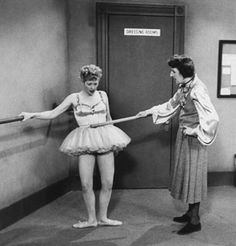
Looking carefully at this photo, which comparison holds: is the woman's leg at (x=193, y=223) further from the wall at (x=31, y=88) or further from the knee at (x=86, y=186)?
the wall at (x=31, y=88)

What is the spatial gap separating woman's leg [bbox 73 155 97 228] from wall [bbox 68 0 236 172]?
52.7 inches

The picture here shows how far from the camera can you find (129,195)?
4.54 m

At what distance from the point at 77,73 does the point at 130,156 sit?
3.77 feet

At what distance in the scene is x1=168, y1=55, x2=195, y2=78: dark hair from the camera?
335 cm

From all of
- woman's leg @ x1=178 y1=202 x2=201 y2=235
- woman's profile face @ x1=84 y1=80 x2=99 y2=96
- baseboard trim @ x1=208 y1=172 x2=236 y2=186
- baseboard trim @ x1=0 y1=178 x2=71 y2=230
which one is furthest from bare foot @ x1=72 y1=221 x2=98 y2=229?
baseboard trim @ x1=208 y1=172 x2=236 y2=186

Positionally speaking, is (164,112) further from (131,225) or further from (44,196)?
(44,196)

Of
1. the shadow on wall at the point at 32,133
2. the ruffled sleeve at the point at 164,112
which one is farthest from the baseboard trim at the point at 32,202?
the ruffled sleeve at the point at 164,112

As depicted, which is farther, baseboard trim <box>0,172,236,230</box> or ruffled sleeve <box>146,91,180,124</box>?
ruffled sleeve <box>146,91,180,124</box>

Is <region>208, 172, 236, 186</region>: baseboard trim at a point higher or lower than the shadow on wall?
lower

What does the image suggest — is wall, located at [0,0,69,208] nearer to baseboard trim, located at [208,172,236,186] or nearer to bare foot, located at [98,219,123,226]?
bare foot, located at [98,219,123,226]

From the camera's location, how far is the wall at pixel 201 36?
4.50m

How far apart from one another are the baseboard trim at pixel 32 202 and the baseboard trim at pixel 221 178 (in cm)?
173

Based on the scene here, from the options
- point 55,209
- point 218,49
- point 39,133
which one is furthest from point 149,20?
point 55,209

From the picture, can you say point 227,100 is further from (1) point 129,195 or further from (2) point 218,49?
(1) point 129,195
